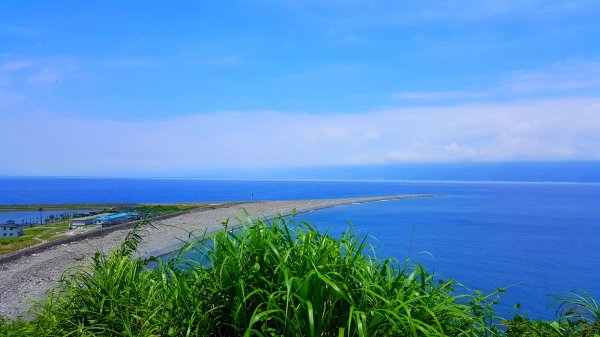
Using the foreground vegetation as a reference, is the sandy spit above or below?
below

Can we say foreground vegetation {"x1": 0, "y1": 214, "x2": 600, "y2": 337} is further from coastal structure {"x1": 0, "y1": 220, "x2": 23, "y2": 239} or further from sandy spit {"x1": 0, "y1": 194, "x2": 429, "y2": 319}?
coastal structure {"x1": 0, "y1": 220, "x2": 23, "y2": 239}

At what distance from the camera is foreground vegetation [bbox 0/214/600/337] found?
2.22 metres

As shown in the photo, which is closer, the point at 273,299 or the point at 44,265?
the point at 273,299

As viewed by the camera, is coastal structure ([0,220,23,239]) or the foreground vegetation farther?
coastal structure ([0,220,23,239])

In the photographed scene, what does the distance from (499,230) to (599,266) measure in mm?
16070

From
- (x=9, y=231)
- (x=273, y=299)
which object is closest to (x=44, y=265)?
(x=9, y=231)

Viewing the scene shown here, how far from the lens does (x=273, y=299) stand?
234 centimetres

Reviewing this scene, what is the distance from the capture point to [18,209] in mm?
72188

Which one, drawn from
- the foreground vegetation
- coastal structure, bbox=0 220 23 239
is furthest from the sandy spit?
coastal structure, bbox=0 220 23 239

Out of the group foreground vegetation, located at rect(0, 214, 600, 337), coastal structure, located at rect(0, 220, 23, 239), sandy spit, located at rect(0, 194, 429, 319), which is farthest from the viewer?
coastal structure, located at rect(0, 220, 23, 239)

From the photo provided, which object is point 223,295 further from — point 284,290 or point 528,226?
point 528,226

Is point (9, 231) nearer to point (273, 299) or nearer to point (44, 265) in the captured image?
point (44, 265)

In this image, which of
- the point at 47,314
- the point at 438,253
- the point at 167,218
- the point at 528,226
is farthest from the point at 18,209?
the point at 47,314

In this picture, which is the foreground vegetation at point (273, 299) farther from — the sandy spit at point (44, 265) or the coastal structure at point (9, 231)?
the coastal structure at point (9, 231)
